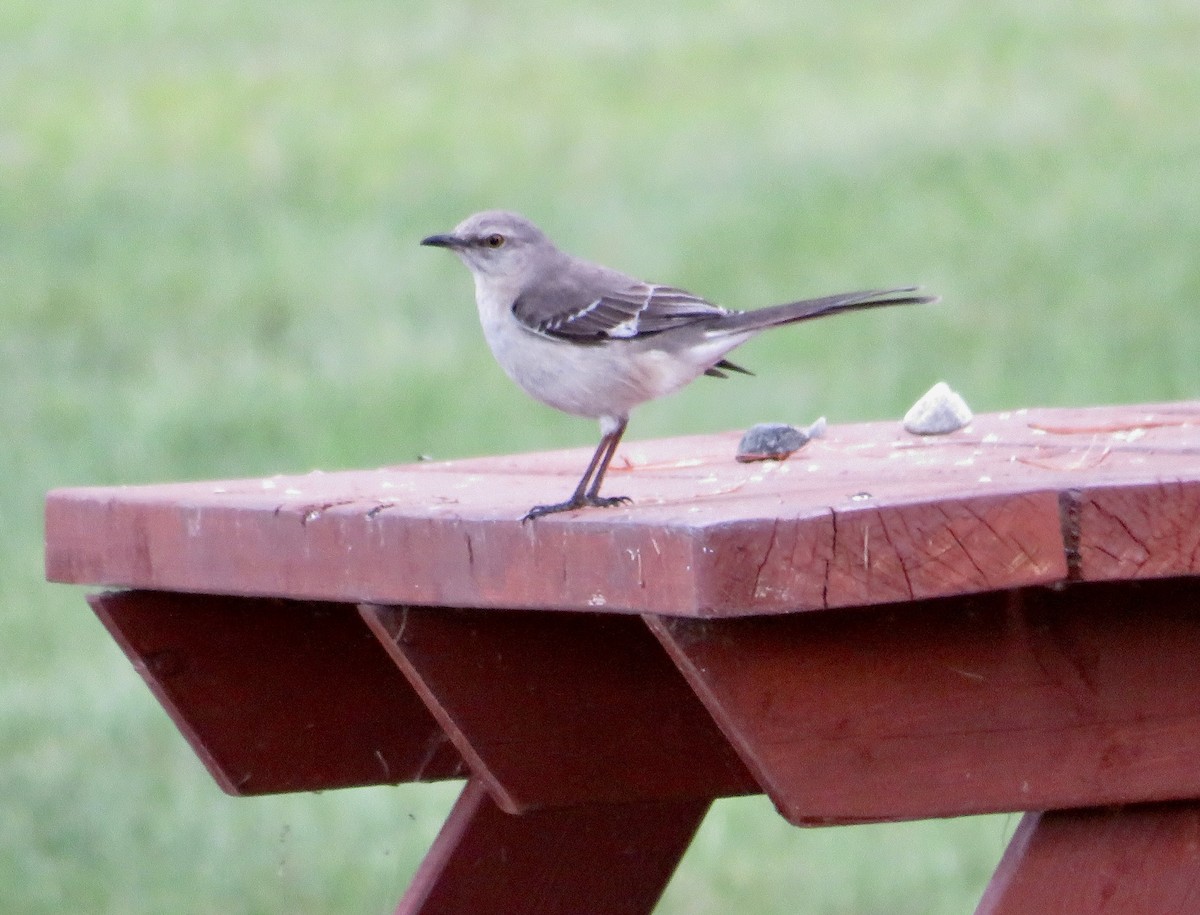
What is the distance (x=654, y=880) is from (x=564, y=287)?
1.42 m

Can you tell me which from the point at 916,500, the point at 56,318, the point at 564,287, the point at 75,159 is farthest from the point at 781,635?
the point at 75,159

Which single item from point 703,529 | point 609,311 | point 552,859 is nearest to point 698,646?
point 703,529

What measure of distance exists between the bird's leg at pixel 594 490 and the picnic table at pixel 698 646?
5 centimetres

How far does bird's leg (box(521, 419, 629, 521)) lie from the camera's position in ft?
11.1

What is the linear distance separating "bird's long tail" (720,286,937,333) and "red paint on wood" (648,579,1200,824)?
89 centimetres

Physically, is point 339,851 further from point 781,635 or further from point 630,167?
point 630,167

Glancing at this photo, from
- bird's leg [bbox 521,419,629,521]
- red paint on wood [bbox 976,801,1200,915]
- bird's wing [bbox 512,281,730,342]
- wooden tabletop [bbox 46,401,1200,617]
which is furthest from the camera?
bird's wing [bbox 512,281,730,342]

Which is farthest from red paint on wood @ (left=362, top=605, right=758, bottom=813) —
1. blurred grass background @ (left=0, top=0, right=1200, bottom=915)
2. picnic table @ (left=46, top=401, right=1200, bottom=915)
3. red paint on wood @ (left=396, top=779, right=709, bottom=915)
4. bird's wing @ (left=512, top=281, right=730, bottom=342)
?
blurred grass background @ (left=0, top=0, right=1200, bottom=915)

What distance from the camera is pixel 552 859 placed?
409 centimetres

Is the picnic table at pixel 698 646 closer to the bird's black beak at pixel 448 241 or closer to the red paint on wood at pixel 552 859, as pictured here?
the red paint on wood at pixel 552 859

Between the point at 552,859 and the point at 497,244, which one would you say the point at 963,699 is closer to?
the point at 552,859

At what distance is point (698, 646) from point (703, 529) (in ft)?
0.57

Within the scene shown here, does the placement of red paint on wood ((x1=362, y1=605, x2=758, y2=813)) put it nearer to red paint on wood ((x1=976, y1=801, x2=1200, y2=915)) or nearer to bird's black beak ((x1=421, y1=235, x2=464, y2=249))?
red paint on wood ((x1=976, y1=801, x2=1200, y2=915))

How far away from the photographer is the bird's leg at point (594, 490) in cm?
339
